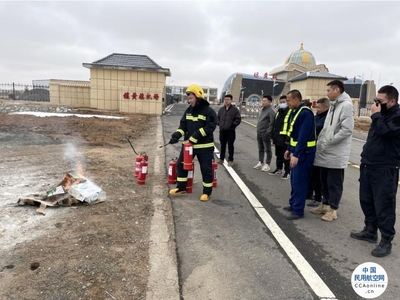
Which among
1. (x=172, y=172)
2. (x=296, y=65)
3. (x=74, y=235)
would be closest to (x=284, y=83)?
(x=296, y=65)

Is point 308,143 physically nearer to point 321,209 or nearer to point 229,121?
point 321,209

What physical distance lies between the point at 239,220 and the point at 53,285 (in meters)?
2.55

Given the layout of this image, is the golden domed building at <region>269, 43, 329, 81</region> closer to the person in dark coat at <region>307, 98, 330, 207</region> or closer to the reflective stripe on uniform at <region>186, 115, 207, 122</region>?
the person in dark coat at <region>307, 98, 330, 207</region>

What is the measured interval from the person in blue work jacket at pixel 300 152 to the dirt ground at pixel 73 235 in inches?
85.6

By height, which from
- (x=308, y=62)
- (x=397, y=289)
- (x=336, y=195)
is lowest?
(x=397, y=289)

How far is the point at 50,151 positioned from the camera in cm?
841

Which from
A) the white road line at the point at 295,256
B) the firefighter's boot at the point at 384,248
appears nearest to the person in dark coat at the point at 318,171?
the white road line at the point at 295,256

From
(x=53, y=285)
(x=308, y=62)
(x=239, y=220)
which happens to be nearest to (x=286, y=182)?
(x=239, y=220)

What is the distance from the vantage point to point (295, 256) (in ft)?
11.7

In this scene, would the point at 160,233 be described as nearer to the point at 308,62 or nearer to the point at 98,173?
the point at 98,173

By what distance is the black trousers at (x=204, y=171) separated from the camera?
208 inches

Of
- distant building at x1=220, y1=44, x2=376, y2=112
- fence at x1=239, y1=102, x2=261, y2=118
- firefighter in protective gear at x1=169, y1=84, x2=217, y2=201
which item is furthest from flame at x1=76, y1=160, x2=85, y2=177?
distant building at x1=220, y1=44, x2=376, y2=112

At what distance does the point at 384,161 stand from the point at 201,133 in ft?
8.58

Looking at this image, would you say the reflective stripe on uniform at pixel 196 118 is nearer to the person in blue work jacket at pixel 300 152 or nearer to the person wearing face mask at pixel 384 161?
the person in blue work jacket at pixel 300 152
